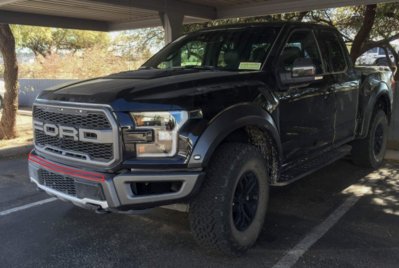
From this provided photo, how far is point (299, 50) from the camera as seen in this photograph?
15.5ft

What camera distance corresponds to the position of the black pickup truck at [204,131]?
3211mm

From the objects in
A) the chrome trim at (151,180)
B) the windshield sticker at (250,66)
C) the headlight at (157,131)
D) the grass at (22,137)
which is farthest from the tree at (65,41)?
the chrome trim at (151,180)

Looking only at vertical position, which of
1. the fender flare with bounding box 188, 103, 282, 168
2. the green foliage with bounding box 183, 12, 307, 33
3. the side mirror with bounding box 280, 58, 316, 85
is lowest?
the fender flare with bounding box 188, 103, 282, 168

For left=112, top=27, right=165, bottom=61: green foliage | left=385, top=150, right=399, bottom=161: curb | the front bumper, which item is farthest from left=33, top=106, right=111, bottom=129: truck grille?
left=112, top=27, right=165, bottom=61: green foliage

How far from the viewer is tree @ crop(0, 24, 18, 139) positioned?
946 cm

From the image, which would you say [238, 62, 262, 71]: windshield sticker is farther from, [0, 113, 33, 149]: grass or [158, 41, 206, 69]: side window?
[0, 113, 33, 149]: grass

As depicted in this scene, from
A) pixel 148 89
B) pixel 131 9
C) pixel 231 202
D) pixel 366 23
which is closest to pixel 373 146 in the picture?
pixel 231 202

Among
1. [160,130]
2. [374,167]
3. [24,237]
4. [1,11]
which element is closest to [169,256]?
[160,130]

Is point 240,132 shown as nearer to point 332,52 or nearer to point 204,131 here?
point 204,131

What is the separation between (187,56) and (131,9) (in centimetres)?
477

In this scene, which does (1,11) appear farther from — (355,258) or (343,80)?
(355,258)

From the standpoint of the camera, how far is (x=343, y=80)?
17.6 ft

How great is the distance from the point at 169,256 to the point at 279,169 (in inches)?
52.8

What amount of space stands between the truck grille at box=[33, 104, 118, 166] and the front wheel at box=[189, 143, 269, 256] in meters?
→ 0.80
